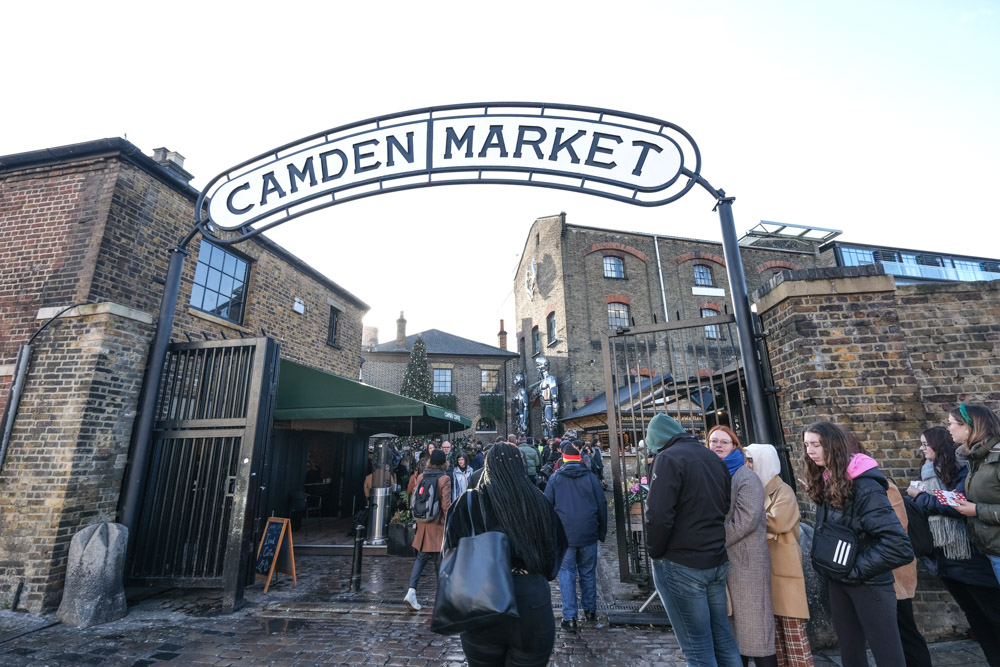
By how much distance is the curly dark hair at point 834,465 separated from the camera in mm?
2645

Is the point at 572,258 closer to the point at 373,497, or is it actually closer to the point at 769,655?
the point at 373,497

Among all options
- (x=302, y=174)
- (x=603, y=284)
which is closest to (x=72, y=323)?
(x=302, y=174)

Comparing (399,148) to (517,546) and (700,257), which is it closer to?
(517,546)

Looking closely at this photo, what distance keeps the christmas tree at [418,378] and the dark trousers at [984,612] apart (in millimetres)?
20890

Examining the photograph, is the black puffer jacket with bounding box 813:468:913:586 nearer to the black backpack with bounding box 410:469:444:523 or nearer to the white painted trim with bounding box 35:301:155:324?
the black backpack with bounding box 410:469:444:523

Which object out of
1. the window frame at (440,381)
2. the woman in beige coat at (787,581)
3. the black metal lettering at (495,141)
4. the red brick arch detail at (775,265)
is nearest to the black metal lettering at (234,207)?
the black metal lettering at (495,141)

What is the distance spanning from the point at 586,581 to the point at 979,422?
3.30 m

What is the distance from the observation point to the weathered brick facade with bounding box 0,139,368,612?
498 cm

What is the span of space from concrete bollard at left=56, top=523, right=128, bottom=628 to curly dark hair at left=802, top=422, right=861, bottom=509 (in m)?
6.57

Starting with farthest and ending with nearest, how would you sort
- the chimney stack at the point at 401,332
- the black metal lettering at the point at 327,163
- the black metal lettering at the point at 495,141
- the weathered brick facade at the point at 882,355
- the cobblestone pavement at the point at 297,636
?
the chimney stack at the point at 401,332 → the black metal lettering at the point at 327,163 → the black metal lettering at the point at 495,141 → the weathered brick facade at the point at 882,355 → the cobblestone pavement at the point at 297,636

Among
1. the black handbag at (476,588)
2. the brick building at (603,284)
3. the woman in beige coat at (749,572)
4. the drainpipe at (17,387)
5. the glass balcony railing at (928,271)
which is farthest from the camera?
the glass balcony railing at (928,271)

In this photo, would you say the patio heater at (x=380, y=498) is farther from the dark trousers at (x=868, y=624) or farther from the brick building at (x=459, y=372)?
the brick building at (x=459, y=372)

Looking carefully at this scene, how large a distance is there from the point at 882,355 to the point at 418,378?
68.0 ft

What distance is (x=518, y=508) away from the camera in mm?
2420
